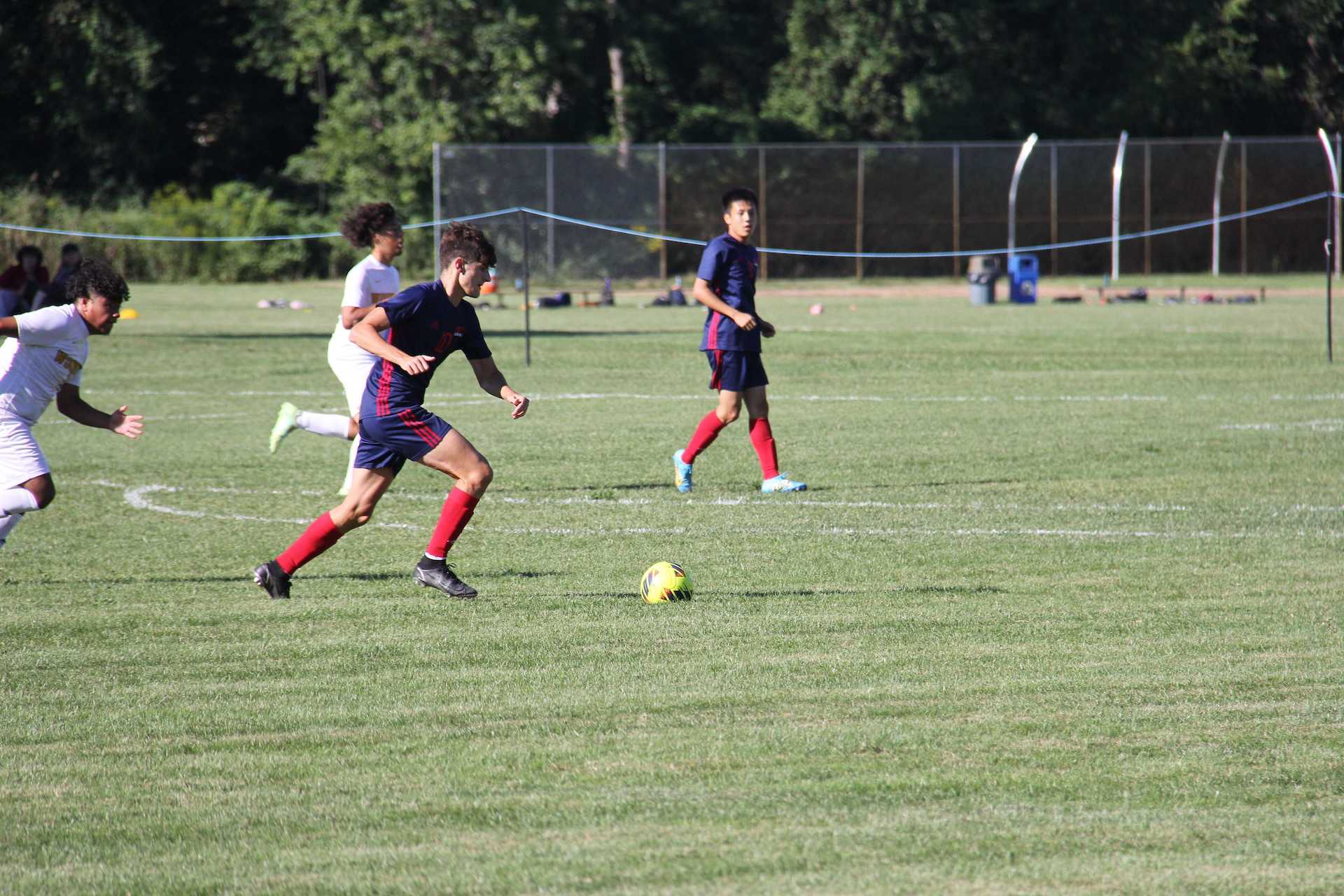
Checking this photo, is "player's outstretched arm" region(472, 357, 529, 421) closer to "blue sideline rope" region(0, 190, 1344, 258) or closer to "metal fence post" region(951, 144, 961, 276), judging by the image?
"blue sideline rope" region(0, 190, 1344, 258)

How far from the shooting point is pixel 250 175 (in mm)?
50344

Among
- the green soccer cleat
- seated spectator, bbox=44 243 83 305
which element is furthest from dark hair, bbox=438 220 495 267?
seated spectator, bbox=44 243 83 305

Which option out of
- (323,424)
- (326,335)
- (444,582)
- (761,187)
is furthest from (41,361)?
(761,187)

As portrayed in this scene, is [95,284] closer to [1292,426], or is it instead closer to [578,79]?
[1292,426]

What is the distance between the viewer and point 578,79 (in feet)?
160

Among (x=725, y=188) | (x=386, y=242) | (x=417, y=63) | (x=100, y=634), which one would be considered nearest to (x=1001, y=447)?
(x=386, y=242)

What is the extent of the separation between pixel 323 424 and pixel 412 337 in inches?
152

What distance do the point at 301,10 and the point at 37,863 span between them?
144ft

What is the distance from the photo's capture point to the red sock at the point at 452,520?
7.88m

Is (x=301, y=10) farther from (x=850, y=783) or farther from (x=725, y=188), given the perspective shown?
(x=850, y=783)

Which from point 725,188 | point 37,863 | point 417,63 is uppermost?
point 417,63

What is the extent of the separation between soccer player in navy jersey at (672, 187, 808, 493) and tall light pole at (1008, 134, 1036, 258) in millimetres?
27998

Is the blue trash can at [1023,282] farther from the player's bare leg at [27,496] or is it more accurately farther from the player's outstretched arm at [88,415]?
the player's bare leg at [27,496]

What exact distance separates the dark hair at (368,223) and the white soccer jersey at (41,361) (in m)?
2.08
